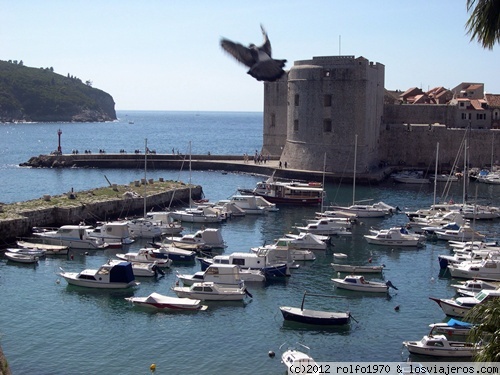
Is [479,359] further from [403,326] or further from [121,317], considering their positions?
[121,317]

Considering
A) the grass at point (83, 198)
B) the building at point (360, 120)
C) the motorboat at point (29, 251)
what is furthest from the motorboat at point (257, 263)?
the building at point (360, 120)

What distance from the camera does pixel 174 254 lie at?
30.1 m

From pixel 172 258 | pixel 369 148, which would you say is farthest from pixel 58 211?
pixel 369 148

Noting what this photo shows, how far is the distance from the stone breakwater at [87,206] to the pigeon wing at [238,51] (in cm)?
1251

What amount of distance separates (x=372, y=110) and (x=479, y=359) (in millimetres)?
50923

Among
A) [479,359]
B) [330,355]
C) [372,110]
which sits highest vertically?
[372,110]

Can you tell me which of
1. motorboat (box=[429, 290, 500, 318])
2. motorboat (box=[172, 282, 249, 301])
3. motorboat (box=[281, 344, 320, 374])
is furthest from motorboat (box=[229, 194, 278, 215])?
motorboat (box=[281, 344, 320, 374])

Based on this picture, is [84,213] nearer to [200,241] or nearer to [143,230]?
[143,230]

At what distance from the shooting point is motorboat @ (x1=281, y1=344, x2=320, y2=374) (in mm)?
17844

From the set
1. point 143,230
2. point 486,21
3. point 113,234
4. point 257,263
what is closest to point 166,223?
point 143,230

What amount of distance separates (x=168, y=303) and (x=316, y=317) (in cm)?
469

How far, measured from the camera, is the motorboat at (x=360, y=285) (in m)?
25.9

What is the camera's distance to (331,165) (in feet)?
180

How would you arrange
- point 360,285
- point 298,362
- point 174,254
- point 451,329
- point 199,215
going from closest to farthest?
point 298,362 → point 451,329 → point 360,285 → point 174,254 → point 199,215
